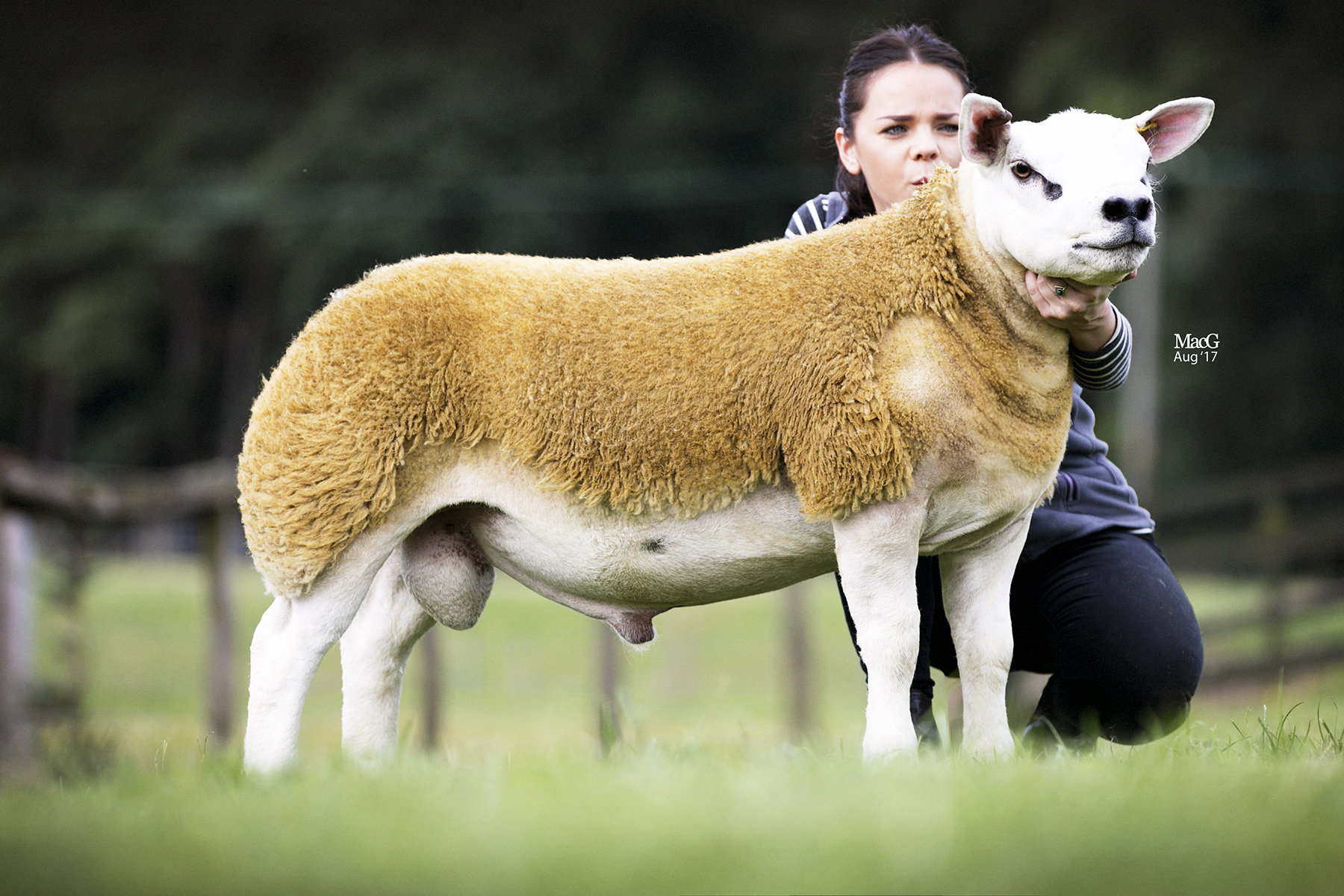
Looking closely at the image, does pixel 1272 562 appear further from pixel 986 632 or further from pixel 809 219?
pixel 986 632

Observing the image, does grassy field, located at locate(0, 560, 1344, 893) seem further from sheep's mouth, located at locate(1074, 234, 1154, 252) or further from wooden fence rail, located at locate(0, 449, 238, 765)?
wooden fence rail, located at locate(0, 449, 238, 765)

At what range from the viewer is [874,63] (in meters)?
3.79

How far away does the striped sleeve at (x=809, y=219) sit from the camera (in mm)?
3801

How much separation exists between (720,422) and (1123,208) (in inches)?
36.5

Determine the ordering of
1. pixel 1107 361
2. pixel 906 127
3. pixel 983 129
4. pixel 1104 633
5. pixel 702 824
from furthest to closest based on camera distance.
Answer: pixel 906 127
pixel 1104 633
pixel 1107 361
pixel 983 129
pixel 702 824

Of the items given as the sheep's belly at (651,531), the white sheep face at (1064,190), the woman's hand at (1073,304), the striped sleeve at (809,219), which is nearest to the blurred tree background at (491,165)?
the striped sleeve at (809,219)

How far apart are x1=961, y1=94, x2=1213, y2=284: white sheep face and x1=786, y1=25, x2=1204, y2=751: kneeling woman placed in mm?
722

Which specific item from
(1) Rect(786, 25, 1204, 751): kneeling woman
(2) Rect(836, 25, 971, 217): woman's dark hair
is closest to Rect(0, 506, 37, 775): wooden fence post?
(1) Rect(786, 25, 1204, 751): kneeling woman

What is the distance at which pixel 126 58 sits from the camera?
35500 mm

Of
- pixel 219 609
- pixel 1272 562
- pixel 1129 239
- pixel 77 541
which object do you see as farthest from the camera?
pixel 1272 562

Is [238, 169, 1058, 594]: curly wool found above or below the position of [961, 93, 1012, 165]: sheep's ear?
below

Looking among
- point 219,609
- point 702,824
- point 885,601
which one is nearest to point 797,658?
point 219,609

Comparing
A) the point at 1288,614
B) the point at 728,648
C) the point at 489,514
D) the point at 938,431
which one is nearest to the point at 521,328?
the point at 489,514

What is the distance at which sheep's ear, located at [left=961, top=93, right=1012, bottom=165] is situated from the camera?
2.73 metres
